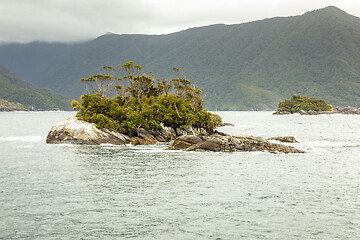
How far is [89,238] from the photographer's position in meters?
19.0

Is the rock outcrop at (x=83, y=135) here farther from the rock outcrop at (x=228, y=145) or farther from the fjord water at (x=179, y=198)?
the fjord water at (x=179, y=198)

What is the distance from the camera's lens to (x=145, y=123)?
2933 inches

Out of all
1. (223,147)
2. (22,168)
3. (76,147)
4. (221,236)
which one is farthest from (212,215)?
(76,147)

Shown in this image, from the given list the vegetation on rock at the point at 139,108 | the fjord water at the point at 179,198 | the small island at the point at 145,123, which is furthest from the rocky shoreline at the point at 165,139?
the fjord water at the point at 179,198

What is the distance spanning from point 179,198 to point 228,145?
30.6m

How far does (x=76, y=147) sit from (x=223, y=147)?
25.7 metres

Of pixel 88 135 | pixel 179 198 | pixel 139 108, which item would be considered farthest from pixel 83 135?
pixel 179 198

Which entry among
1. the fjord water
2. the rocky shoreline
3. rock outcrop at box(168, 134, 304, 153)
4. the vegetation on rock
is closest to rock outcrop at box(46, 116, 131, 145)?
the rocky shoreline

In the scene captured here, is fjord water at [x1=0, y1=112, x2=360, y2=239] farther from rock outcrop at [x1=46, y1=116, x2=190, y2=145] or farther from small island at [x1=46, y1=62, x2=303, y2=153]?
rock outcrop at [x1=46, y1=116, x2=190, y2=145]

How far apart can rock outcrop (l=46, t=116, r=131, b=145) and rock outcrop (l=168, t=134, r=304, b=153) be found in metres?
14.8

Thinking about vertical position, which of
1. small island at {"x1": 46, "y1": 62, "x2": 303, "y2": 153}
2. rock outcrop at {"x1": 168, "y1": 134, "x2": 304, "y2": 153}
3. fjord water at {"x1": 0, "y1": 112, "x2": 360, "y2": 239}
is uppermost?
small island at {"x1": 46, "y1": 62, "x2": 303, "y2": 153}

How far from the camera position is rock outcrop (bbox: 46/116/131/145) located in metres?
66.8

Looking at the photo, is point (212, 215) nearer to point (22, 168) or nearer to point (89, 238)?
point (89, 238)

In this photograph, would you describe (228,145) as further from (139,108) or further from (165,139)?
(139,108)
